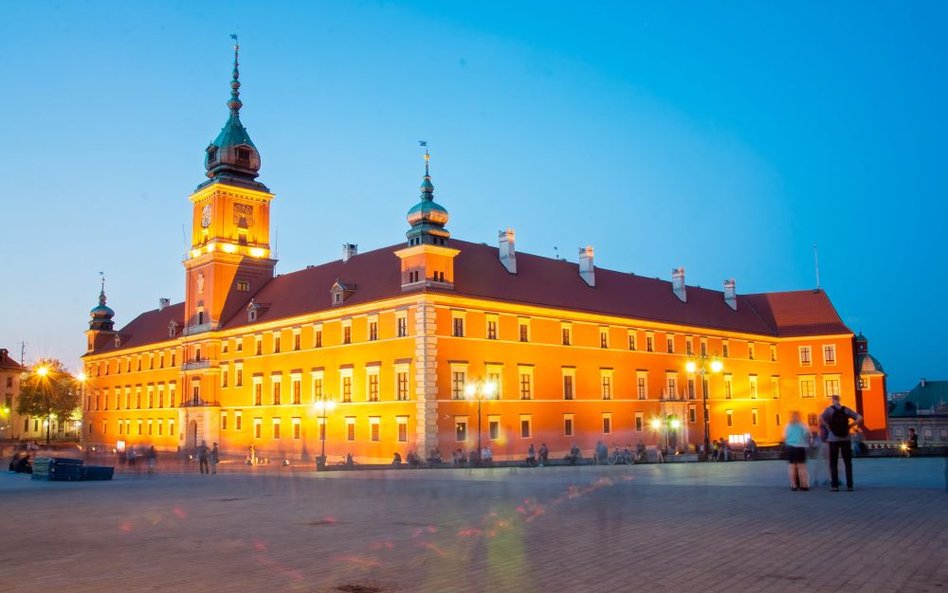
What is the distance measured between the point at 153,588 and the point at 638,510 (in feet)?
27.7

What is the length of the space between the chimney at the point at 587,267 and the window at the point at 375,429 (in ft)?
66.5

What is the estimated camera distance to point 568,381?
54750mm

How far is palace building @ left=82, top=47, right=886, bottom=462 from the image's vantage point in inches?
1907

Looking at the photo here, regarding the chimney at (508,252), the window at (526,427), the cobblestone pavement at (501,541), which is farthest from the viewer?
the chimney at (508,252)

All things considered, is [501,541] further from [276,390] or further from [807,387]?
[807,387]

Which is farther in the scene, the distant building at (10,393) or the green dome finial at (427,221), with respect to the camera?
the distant building at (10,393)

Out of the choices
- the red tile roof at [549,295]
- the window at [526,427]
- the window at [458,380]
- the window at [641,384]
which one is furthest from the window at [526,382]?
the window at [641,384]

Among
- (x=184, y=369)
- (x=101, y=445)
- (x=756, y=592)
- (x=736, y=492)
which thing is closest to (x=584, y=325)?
(x=184, y=369)

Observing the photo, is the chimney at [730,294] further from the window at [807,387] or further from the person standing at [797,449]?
the person standing at [797,449]

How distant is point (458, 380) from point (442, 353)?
79.5 inches

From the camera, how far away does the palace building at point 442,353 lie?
1907 inches

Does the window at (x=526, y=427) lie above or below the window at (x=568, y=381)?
below

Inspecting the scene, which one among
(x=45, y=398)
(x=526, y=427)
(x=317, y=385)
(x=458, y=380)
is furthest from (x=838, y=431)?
(x=45, y=398)

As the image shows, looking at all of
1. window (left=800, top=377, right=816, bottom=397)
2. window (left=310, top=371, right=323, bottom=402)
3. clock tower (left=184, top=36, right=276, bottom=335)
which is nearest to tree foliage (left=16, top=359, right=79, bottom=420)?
clock tower (left=184, top=36, right=276, bottom=335)
